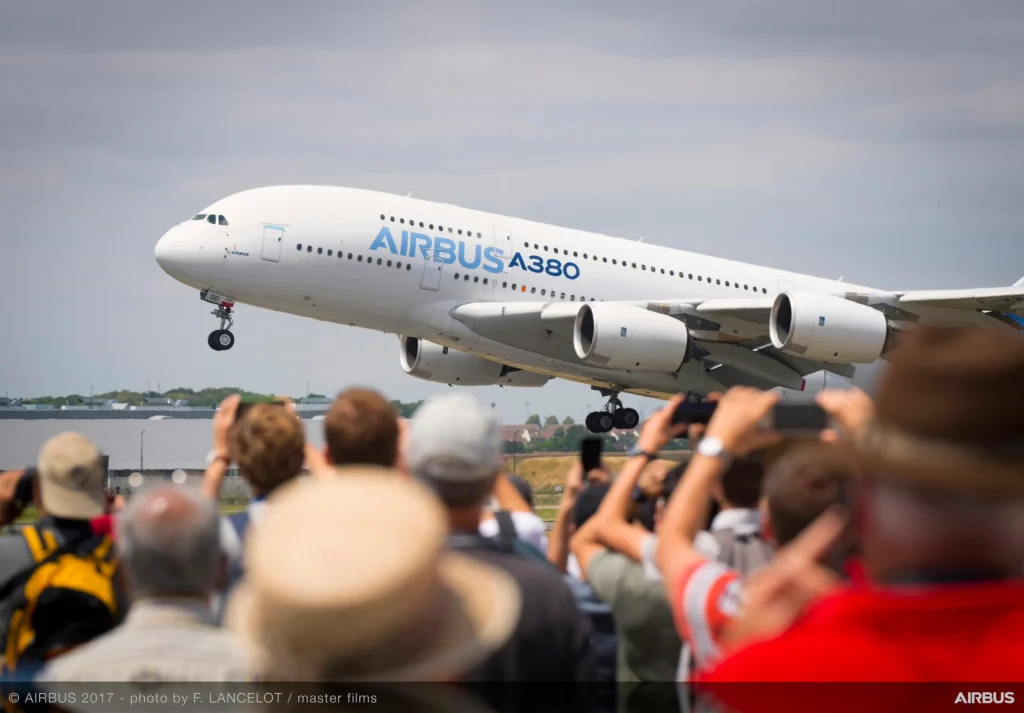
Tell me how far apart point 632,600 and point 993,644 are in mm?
3489

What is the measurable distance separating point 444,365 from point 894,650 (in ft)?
93.1

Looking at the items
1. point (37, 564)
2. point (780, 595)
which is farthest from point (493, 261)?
point (780, 595)

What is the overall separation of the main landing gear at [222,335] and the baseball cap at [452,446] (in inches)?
942

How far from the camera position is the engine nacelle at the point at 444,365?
99.5 feet

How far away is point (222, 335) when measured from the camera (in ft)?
90.7

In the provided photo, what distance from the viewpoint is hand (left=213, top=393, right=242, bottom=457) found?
617 cm

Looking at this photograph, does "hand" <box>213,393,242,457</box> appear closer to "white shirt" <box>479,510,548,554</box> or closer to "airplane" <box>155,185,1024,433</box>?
"white shirt" <box>479,510,548,554</box>

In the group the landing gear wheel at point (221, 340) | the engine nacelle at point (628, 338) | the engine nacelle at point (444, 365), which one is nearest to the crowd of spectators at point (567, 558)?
the engine nacelle at point (628, 338)

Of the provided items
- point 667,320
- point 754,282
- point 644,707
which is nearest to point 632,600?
point 644,707

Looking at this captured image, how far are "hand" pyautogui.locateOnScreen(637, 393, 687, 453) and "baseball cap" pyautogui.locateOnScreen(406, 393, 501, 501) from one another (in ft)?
2.73

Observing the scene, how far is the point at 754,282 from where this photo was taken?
30.8 m

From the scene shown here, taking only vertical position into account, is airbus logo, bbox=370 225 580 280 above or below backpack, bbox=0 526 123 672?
above

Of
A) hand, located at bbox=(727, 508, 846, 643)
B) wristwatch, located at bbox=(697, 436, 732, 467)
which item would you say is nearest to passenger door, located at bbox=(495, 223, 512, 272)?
wristwatch, located at bbox=(697, 436, 732, 467)

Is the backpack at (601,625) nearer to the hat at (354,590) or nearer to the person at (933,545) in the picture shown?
the hat at (354,590)
